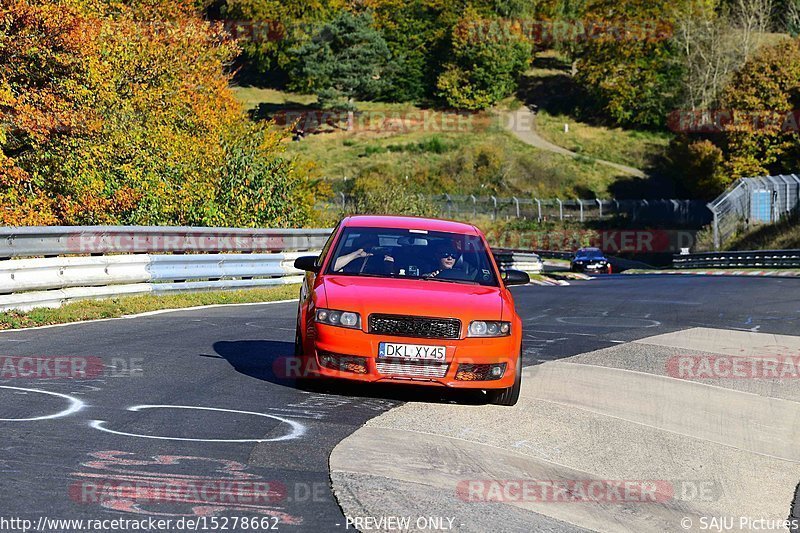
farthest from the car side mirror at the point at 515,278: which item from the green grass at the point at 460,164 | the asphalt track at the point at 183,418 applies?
the green grass at the point at 460,164

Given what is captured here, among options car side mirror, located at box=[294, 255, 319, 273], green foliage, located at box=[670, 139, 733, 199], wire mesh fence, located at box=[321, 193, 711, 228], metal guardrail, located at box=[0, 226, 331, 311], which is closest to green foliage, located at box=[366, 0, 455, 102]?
wire mesh fence, located at box=[321, 193, 711, 228]

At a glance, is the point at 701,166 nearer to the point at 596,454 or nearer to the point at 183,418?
the point at 596,454

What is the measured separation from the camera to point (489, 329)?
9.16 m

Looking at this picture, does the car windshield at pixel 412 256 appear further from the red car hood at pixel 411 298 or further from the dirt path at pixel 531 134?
the dirt path at pixel 531 134

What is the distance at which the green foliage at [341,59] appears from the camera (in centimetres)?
9062

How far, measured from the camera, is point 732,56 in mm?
78000

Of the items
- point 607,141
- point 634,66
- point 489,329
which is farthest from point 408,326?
point 634,66

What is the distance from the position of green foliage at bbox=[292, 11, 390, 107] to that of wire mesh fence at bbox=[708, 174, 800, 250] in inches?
1702

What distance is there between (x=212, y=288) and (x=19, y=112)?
7.73 metres

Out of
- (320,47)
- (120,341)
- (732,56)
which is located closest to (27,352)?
(120,341)

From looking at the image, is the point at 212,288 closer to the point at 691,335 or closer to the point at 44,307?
the point at 44,307

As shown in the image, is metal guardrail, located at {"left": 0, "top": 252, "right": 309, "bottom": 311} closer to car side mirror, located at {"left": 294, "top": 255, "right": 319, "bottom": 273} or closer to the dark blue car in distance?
car side mirror, located at {"left": 294, "top": 255, "right": 319, "bottom": 273}

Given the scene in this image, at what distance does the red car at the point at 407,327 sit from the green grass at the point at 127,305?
4.84m

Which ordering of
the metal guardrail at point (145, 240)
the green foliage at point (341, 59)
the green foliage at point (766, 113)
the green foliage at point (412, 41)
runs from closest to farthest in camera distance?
the metal guardrail at point (145, 240), the green foliage at point (766, 113), the green foliage at point (341, 59), the green foliage at point (412, 41)
